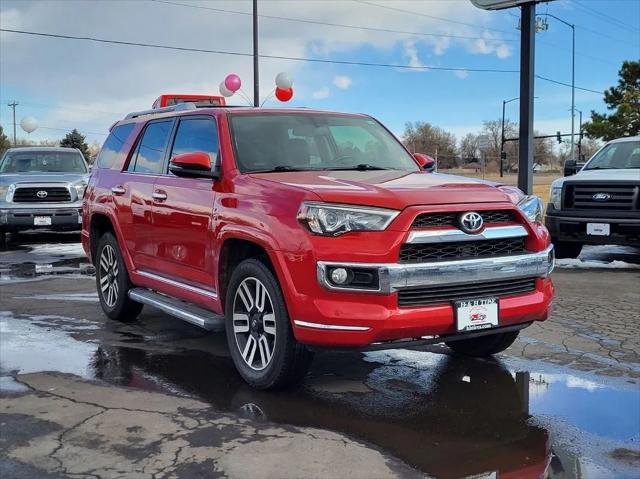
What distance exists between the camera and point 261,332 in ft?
15.0

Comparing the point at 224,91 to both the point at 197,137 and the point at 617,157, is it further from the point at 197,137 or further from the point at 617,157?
the point at 197,137

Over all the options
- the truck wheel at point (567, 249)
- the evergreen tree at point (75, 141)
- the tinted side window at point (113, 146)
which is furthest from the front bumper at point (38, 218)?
the evergreen tree at point (75, 141)

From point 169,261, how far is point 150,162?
3.53 feet

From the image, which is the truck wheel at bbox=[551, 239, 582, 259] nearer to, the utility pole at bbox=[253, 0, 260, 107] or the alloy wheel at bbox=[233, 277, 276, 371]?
the alloy wheel at bbox=[233, 277, 276, 371]

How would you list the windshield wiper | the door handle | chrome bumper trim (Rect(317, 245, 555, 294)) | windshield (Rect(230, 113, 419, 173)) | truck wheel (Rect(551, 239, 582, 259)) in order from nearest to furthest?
chrome bumper trim (Rect(317, 245, 555, 294)), windshield (Rect(230, 113, 419, 173)), the windshield wiper, the door handle, truck wheel (Rect(551, 239, 582, 259))

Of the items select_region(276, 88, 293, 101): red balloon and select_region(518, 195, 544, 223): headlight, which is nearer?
select_region(518, 195, 544, 223): headlight

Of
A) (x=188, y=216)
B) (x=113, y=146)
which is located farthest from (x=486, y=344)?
(x=113, y=146)

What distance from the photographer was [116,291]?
21.9 ft

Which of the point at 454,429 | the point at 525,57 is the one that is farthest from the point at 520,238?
the point at 525,57

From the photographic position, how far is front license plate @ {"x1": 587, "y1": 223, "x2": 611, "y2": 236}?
32.6 feet

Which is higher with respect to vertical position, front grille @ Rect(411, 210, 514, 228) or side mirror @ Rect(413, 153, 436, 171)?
side mirror @ Rect(413, 153, 436, 171)

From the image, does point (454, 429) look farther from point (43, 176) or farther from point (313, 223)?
point (43, 176)

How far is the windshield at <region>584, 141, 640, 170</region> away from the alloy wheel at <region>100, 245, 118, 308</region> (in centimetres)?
799

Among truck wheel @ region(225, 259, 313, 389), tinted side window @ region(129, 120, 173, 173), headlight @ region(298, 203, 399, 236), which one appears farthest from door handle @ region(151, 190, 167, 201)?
headlight @ region(298, 203, 399, 236)
